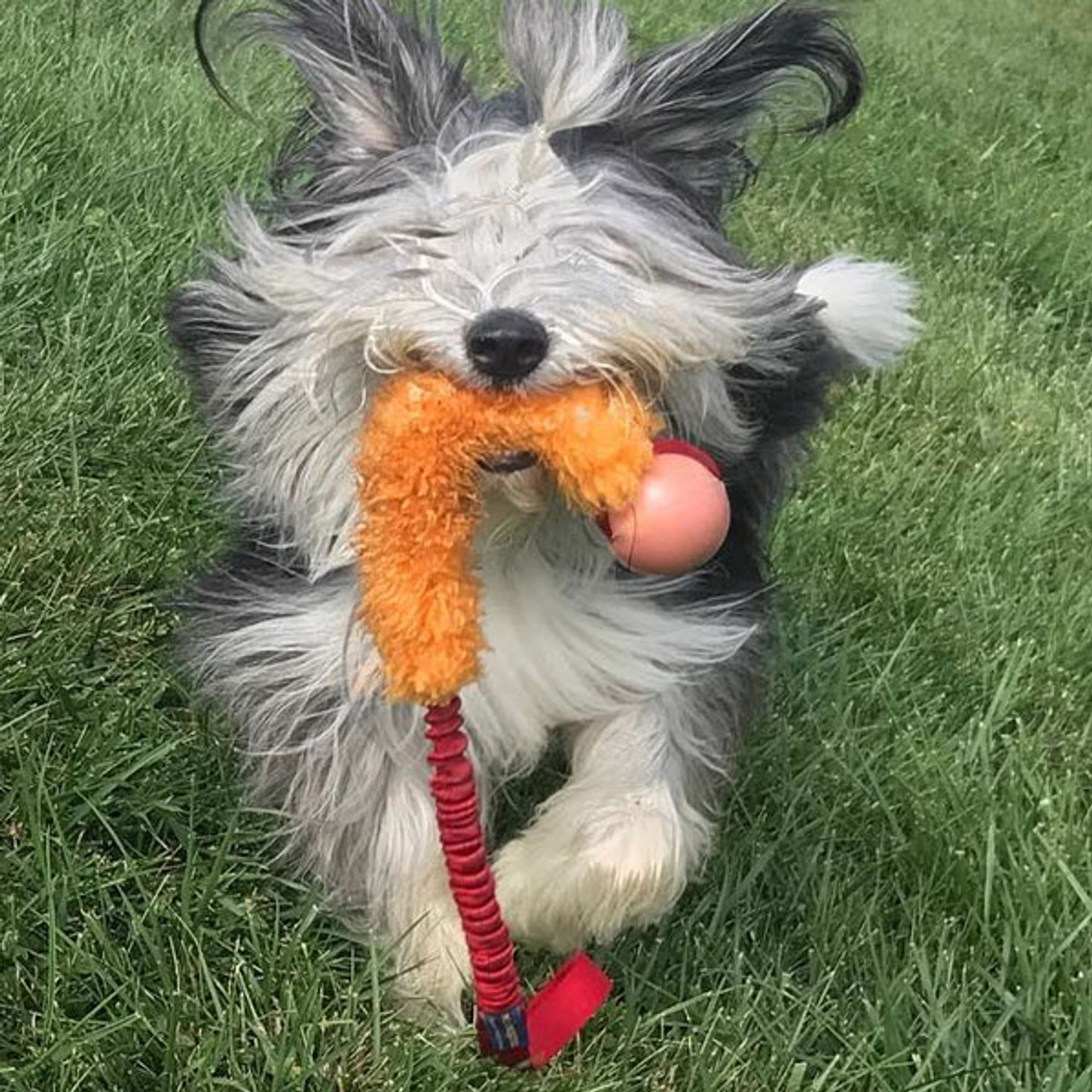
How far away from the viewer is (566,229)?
1925 mm

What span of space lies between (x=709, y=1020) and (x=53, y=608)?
4.06 feet

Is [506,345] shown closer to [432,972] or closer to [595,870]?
[595,870]

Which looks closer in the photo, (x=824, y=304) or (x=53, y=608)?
(x=824, y=304)

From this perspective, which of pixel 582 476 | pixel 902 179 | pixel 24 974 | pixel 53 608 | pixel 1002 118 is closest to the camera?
pixel 582 476

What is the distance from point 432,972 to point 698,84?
1.16 meters

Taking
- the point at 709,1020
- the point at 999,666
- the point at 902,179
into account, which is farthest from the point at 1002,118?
the point at 709,1020

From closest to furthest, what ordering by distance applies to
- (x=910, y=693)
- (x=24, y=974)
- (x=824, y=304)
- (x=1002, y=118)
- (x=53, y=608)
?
(x=24, y=974) < (x=824, y=304) < (x=53, y=608) < (x=910, y=693) < (x=1002, y=118)

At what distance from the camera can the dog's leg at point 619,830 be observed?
6.91 feet

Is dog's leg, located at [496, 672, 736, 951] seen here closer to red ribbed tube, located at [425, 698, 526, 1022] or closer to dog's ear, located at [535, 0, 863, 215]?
red ribbed tube, located at [425, 698, 526, 1022]

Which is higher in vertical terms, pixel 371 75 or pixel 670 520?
pixel 371 75

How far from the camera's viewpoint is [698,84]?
6.97ft

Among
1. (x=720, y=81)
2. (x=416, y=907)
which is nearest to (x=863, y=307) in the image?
(x=720, y=81)

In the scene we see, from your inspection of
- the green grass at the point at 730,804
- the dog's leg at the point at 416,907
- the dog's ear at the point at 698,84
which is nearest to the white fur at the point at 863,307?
the dog's ear at the point at 698,84

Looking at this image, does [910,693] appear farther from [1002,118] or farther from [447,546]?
[1002,118]
